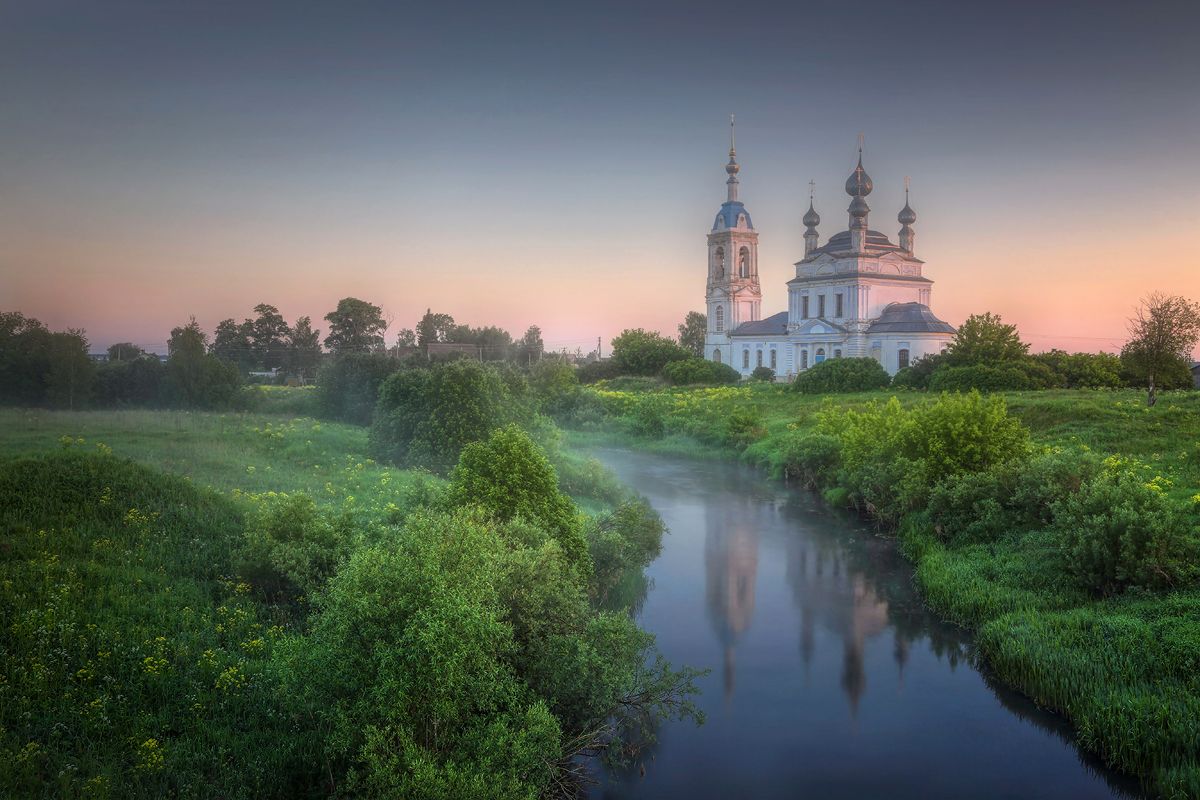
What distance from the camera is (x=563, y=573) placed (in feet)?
39.5

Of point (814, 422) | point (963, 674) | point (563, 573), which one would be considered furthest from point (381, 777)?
point (814, 422)

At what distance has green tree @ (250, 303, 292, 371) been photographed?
106ft

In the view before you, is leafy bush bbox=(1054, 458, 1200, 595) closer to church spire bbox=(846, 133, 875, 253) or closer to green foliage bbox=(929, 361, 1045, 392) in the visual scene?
green foliage bbox=(929, 361, 1045, 392)

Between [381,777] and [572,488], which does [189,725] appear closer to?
[381,777]

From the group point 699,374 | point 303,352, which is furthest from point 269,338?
point 699,374

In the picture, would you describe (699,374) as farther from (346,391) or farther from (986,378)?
(346,391)

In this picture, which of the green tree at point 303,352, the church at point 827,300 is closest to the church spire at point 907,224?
the church at point 827,300

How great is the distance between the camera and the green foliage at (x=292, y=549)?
12.5 meters

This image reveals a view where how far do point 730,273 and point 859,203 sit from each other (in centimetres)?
1366

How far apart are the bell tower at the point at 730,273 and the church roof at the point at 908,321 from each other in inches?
563

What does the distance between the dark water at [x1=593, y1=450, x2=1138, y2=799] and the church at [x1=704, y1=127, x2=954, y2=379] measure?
41.8 metres

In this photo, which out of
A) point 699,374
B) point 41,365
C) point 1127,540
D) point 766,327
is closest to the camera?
point 1127,540

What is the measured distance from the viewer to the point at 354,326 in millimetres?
40094

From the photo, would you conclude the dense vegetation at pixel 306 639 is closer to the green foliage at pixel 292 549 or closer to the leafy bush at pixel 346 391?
the green foliage at pixel 292 549
